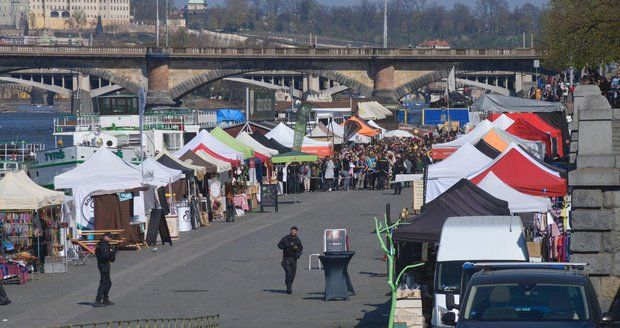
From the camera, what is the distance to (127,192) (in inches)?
1329

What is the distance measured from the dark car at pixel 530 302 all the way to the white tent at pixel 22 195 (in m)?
15.6

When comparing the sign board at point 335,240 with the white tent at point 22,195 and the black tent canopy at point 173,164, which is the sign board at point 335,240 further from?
the black tent canopy at point 173,164

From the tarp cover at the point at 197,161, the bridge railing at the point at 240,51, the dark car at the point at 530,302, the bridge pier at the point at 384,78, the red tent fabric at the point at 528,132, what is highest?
the bridge railing at the point at 240,51

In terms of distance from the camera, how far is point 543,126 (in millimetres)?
43656

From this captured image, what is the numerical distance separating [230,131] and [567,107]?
48.4ft

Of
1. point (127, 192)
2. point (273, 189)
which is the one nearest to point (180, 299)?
point (127, 192)

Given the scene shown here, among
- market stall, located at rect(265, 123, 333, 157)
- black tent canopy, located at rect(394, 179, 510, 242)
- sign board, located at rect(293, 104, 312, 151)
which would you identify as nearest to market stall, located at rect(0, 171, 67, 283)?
black tent canopy, located at rect(394, 179, 510, 242)

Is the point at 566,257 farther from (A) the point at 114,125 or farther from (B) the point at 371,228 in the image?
(A) the point at 114,125

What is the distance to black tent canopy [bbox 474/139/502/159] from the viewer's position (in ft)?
117

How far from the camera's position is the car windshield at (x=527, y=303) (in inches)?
567

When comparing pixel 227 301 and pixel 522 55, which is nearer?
pixel 227 301

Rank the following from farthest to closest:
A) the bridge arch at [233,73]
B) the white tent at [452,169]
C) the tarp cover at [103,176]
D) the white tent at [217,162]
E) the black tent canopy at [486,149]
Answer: the bridge arch at [233,73], the white tent at [217,162], the black tent canopy at [486,149], the tarp cover at [103,176], the white tent at [452,169]

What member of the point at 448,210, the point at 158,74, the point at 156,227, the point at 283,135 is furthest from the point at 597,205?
the point at 158,74

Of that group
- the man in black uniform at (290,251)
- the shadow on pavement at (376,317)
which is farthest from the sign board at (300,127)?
the shadow on pavement at (376,317)
